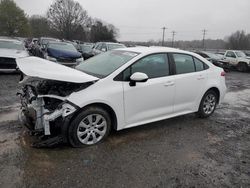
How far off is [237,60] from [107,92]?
17.8m

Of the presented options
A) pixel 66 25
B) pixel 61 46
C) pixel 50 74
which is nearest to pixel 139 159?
pixel 50 74

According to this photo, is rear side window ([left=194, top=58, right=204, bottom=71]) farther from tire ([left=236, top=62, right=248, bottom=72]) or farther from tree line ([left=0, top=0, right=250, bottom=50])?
Answer: tree line ([left=0, top=0, right=250, bottom=50])

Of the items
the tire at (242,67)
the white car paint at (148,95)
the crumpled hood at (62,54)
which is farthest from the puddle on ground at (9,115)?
the tire at (242,67)

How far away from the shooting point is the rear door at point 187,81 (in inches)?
187

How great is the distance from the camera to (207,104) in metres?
5.54

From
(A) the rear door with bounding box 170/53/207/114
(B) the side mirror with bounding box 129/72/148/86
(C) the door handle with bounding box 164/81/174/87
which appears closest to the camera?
(B) the side mirror with bounding box 129/72/148/86

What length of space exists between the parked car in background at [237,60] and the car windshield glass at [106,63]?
1662 cm

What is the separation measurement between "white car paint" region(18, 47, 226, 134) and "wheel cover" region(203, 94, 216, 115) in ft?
0.93

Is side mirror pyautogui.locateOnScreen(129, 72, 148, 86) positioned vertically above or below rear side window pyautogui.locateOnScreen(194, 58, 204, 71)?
below

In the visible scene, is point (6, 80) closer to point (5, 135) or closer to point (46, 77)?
point (5, 135)

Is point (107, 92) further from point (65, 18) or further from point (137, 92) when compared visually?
point (65, 18)

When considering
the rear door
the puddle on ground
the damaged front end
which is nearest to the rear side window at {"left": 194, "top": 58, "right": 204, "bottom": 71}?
the rear door

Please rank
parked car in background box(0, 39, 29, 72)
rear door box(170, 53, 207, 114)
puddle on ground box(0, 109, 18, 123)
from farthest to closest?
parked car in background box(0, 39, 29, 72) < puddle on ground box(0, 109, 18, 123) < rear door box(170, 53, 207, 114)

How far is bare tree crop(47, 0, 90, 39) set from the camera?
51.0m
